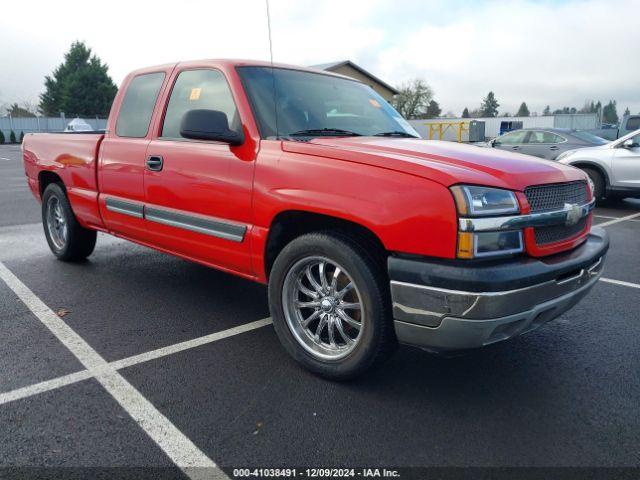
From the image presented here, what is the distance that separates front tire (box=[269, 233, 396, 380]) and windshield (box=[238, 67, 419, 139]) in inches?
34.6

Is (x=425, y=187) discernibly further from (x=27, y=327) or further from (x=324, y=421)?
A: (x=27, y=327)

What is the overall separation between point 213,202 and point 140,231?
109 centimetres

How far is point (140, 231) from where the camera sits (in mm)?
4285

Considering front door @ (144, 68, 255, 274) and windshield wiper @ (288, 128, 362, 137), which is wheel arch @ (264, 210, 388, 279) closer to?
front door @ (144, 68, 255, 274)

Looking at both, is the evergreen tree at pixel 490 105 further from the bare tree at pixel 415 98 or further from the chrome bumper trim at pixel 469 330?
the chrome bumper trim at pixel 469 330

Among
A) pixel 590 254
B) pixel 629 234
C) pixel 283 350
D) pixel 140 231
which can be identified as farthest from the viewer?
pixel 629 234

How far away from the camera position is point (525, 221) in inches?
102

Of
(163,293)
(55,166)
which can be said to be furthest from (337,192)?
(55,166)

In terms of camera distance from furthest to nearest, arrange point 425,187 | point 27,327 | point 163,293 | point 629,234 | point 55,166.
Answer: point 629,234 → point 55,166 → point 163,293 → point 27,327 → point 425,187

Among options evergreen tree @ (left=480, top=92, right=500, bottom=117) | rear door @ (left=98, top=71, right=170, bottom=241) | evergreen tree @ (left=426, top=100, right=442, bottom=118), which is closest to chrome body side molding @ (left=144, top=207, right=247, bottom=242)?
rear door @ (left=98, top=71, right=170, bottom=241)

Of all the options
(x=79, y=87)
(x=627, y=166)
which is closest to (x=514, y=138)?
(x=627, y=166)

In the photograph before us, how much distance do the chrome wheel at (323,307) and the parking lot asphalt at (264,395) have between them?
224 millimetres

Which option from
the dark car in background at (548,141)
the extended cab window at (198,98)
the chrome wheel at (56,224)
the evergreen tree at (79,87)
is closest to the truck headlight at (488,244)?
the extended cab window at (198,98)

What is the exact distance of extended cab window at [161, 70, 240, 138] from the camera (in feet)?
11.9
